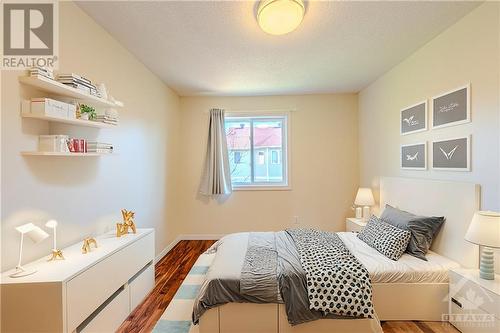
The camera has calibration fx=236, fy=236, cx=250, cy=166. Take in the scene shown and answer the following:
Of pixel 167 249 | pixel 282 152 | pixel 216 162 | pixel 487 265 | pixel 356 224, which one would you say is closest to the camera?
pixel 487 265

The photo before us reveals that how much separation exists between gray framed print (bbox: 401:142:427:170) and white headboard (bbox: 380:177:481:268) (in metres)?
0.16

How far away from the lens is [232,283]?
1.79 m

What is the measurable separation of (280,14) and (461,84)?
1.68 meters

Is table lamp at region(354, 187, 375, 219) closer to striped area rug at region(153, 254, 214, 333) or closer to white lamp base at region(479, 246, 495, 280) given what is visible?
white lamp base at region(479, 246, 495, 280)

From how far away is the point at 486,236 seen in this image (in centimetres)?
161

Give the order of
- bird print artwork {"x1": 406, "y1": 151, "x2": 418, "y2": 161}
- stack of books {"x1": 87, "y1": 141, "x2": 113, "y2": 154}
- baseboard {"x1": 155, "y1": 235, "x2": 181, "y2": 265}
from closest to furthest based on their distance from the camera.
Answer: stack of books {"x1": 87, "y1": 141, "x2": 113, "y2": 154} < bird print artwork {"x1": 406, "y1": 151, "x2": 418, "y2": 161} < baseboard {"x1": 155, "y1": 235, "x2": 181, "y2": 265}

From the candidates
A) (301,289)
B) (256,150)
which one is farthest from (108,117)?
(256,150)

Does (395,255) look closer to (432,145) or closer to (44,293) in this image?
(432,145)

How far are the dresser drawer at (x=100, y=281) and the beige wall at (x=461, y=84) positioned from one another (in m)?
2.94

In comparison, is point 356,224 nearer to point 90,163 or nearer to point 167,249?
point 167,249

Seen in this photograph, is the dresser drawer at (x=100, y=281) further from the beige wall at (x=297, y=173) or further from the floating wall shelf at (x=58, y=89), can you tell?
the beige wall at (x=297, y=173)

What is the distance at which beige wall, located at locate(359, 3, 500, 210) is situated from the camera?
1.78 metres

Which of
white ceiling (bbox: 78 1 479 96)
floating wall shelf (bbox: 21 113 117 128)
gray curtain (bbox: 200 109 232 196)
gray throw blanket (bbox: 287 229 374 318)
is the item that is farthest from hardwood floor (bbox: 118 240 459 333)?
white ceiling (bbox: 78 1 479 96)

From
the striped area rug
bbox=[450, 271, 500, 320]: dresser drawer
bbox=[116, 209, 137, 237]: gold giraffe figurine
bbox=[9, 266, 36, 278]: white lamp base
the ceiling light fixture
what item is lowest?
the striped area rug
